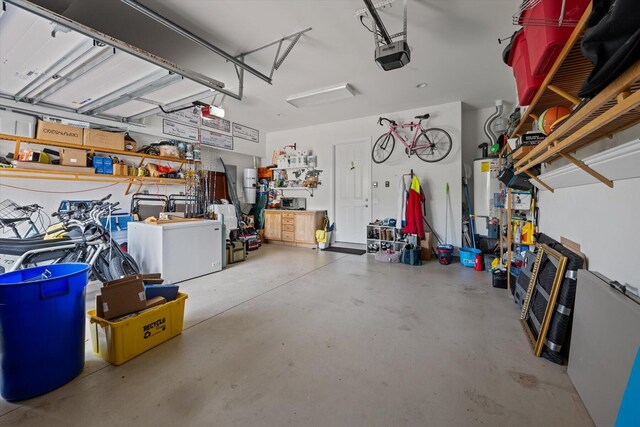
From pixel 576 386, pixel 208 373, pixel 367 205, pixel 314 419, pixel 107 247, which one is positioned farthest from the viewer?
pixel 367 205

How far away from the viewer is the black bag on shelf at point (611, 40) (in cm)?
80

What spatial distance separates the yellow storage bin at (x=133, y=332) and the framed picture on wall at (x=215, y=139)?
15.6ft

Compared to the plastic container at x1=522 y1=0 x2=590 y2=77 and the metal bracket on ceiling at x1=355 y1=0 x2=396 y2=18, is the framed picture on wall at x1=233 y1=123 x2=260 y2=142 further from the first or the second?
the plastic container at x1=522 y1=0 x2=590 y2=77

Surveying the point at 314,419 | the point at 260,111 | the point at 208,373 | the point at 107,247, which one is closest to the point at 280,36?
the point at 260,111

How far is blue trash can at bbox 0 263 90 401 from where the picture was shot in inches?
56.1

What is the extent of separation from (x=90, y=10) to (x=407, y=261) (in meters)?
5.19

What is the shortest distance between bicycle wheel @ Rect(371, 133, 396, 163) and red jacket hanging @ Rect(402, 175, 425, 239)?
1.11 m

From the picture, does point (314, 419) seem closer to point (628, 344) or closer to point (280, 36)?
point (628, 344)

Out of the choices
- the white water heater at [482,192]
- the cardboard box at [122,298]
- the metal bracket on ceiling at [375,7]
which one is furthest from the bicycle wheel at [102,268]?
the white water heater at [482,192]

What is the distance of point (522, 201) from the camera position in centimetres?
335

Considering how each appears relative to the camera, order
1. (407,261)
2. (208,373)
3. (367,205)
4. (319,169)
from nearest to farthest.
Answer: (208,373)
(407,261)
(367,205)
(319,169)

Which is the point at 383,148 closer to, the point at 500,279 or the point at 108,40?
the point at 500,279

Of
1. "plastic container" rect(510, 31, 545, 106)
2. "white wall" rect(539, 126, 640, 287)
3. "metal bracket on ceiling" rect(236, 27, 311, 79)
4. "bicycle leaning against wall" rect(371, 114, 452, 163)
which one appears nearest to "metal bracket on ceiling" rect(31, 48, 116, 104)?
"metal bracket on ceiling" rect(236, 27, 311, 79)

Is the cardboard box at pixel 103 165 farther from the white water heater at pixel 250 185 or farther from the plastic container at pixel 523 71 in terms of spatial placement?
the plastic container at pixel 523 71
